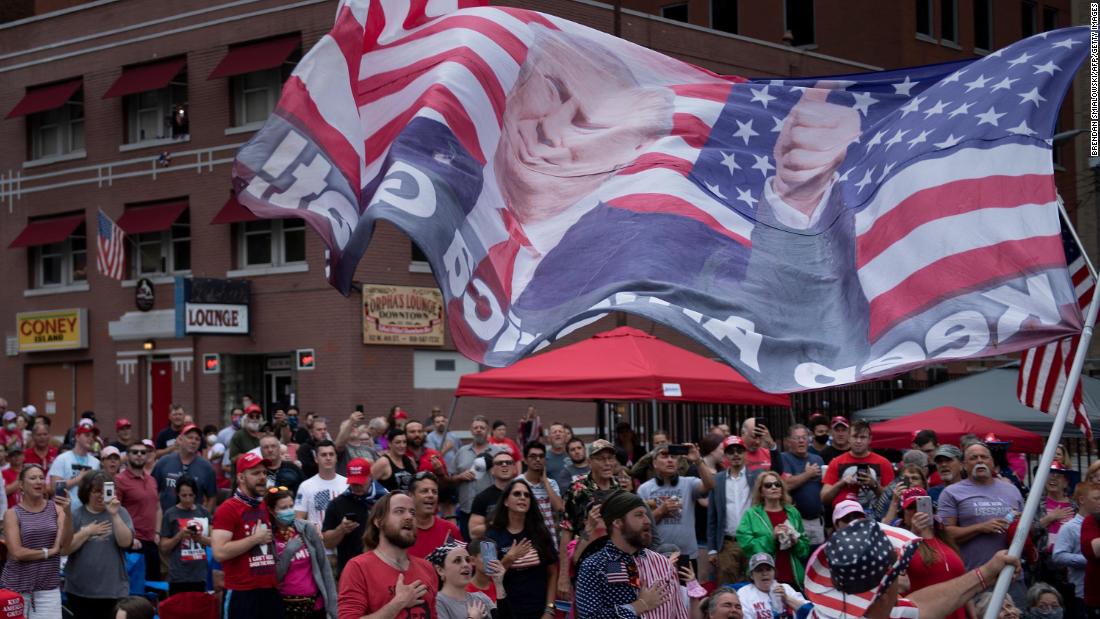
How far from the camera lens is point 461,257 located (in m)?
6.77

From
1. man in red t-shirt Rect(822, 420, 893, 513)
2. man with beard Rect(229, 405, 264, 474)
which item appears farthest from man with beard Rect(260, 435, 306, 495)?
man in red t-shirt Rect(822, 420, 893, 513)

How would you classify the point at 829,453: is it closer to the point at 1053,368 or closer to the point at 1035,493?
the point at 1053,368

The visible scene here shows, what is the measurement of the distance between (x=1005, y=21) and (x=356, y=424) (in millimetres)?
33388

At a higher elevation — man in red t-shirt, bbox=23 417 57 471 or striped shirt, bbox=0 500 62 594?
man in red t-shirt, bbox=23 417 57 471

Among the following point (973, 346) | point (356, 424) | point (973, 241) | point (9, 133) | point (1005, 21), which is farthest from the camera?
point (1005, 21)

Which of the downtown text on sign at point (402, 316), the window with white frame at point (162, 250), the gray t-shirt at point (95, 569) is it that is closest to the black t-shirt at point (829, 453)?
the gray t-shirt at point (95, 569)

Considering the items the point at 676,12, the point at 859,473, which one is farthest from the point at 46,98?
the point at 859,473

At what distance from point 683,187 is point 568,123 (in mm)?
962

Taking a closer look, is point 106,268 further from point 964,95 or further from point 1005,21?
point 1005,21

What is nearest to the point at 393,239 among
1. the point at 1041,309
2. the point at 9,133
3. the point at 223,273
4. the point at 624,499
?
the point at 223,273

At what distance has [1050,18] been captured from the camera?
45250 mm

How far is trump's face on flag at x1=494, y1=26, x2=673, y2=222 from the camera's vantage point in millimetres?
7539

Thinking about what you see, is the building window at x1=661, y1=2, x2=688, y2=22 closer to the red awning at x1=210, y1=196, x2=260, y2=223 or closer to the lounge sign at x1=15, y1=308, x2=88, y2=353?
the red awning at x1=210, y1=196, x2=260, y2=223

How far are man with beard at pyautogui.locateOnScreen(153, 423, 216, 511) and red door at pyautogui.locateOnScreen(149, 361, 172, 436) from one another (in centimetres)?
1517
